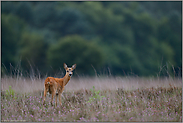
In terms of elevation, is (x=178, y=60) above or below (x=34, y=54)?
below

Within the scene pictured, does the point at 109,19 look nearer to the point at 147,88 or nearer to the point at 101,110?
the point at 147,88

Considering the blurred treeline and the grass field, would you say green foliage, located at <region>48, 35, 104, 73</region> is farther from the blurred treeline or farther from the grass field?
the grass field

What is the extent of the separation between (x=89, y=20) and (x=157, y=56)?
348 inches

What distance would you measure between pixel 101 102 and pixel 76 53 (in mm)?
15515

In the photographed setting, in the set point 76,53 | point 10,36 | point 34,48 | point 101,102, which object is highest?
point 10,36

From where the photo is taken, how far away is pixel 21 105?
6.46 metres

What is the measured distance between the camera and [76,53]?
71.4ft

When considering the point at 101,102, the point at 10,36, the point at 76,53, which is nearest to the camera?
the point at 101,102

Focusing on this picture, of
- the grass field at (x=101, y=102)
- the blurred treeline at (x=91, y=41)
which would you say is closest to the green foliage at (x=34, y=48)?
the blurred treeline at (x=91, y=41)

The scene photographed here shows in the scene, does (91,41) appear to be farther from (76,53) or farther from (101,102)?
(101,102)

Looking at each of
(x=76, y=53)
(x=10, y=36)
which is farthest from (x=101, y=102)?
(x=10, y=36)

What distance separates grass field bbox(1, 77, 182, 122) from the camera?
5.67 metres

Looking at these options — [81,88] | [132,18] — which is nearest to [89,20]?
[132,18]

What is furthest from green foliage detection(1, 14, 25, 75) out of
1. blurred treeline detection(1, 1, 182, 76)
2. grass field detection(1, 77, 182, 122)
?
grass field detection(1, 77, 182, 122)
